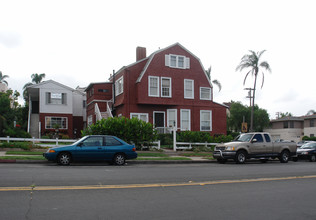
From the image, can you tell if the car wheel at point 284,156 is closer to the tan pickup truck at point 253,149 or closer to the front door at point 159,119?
the tan pickup truck at point 253,149

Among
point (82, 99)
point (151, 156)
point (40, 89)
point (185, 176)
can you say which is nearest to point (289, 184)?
point (185, 176)

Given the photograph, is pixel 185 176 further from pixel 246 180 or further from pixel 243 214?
pixel 243 214

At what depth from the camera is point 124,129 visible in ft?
70.0

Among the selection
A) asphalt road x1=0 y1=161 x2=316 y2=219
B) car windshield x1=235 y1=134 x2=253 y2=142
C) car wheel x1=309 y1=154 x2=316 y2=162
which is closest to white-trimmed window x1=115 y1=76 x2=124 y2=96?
car windshield x1=235 y1=134 x2=253 y2=142

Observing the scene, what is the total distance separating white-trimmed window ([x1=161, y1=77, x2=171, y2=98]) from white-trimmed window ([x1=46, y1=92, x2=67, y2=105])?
1213 centimetres

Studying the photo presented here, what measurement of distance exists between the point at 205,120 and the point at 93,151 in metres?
19.0

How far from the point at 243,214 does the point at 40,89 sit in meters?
31.4

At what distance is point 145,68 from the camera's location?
1133 inches

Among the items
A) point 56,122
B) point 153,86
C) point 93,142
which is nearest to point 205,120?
point 153,86

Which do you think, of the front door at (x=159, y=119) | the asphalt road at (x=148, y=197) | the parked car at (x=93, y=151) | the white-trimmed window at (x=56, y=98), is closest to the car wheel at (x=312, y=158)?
the asphalt road at (x=148, y=197)

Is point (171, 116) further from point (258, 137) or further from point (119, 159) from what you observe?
point (119, 159)

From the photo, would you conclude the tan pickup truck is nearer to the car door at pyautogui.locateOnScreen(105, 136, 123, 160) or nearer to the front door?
the car door at pyautogui.locateOnScreen(105, 136, 123, 160)

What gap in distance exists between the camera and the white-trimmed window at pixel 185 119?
30.8m

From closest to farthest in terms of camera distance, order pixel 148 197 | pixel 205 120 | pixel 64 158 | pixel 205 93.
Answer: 1. pixel 148 197
2. pixel 64 158
3. pixel 205 120
4. pixel 205 93
